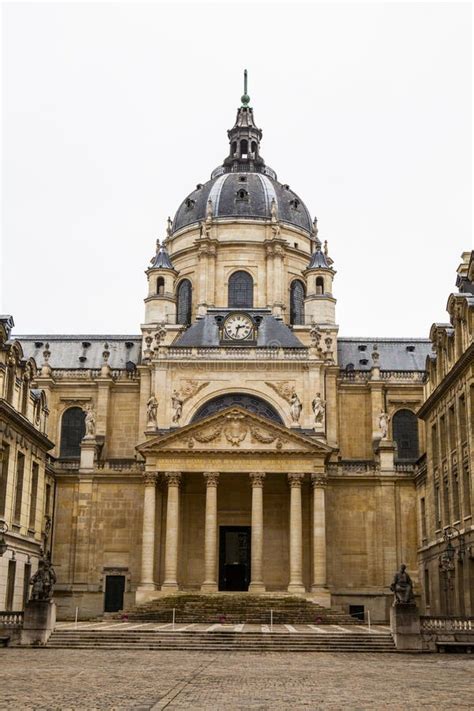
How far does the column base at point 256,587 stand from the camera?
5222 centimetres

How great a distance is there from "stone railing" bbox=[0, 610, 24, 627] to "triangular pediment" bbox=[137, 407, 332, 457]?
67.2ft

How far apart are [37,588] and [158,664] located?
10.6 meters

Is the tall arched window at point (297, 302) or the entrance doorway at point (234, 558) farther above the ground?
the tall arched window at point (297, 302)

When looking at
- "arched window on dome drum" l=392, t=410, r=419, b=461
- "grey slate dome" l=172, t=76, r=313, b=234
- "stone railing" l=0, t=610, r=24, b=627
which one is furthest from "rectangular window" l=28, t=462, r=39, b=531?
"grey slate dome" l=172, t=76, r=313, b=234

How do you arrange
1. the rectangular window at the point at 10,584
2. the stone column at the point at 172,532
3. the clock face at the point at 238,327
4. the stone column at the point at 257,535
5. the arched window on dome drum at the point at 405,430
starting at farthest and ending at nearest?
the arched window on dome drum at the point at 405,430, the clock face at the point at 238,327, the stone column at the point at 172,532, the stone column at the point at 257,535, the rectangular window at the point at 10,584

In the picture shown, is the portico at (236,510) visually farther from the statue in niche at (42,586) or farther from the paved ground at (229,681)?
the paved ground at (229,681)

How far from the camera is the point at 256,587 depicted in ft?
172

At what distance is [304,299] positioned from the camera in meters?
74.0

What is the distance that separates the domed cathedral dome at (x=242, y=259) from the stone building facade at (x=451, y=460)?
73.7ft

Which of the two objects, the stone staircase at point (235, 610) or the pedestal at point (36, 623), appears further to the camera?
the stone staircase at point (235, 610)

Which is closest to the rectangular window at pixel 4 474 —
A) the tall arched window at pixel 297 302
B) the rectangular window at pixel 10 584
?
the rectangular window at pixel 10 584

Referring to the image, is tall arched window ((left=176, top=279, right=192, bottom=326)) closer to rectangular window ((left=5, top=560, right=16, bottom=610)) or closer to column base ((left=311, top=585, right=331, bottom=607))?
column base ((left=311, top=585, right=331, bottom=607))

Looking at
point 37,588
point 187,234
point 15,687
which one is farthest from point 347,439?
point 15,687

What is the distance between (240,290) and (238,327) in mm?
11774
